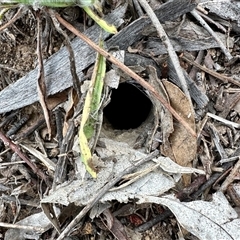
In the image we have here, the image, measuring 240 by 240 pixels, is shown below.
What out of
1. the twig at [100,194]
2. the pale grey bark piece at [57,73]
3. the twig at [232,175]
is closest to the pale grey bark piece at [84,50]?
the pale grey bark piece at [57,73]

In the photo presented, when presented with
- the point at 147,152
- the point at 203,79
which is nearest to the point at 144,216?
the point at 147,152

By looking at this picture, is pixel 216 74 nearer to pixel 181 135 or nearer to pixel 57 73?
pixel 181 135

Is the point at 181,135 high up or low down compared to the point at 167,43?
down

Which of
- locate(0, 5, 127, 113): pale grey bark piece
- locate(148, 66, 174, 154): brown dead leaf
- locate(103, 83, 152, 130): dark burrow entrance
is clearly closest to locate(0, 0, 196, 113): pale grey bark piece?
locate(0, 5, 127, 113): pale grey bark piece

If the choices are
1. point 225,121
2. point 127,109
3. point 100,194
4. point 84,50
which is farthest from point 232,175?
A: point 127,109

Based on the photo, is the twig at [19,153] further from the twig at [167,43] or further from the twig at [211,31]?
the twig at [211,31]

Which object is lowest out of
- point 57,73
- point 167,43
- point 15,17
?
point 167,43

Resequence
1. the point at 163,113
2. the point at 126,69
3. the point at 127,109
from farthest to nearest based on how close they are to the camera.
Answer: the point at 127,109, the point at 163,113, the point at 126,69
